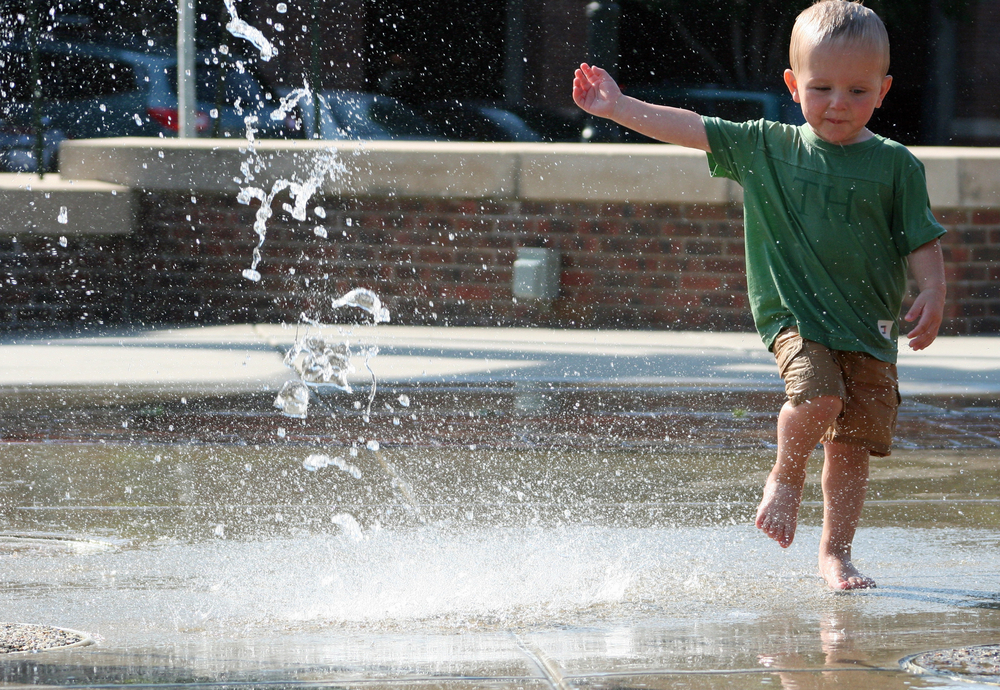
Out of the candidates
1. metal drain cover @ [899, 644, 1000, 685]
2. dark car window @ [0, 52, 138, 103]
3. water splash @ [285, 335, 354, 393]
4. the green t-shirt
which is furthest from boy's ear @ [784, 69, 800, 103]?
dark car window @ [0, 52, 138, 103]

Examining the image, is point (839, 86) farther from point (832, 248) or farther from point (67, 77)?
point (67, 77)

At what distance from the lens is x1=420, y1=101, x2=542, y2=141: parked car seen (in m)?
15.5

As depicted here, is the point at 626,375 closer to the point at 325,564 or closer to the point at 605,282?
the point at 605,282

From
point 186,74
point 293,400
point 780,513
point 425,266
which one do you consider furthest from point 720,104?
point 780,513

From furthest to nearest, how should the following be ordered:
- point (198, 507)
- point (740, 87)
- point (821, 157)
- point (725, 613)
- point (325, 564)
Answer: point (740, 87), point (198, 507), point (325, 564), point (821, 157), point (725, 613)

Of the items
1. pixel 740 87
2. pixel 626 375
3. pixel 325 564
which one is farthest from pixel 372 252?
pixel 740 87

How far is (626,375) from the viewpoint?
7727 mm

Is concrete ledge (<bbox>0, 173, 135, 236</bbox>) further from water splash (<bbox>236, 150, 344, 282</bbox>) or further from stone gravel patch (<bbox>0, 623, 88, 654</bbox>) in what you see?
stone gravel patch (<bbox>0, 623, 88, 654</bbox>)

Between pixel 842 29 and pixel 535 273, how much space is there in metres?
5.94

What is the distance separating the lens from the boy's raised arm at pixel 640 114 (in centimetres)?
387

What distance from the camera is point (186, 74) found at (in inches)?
451

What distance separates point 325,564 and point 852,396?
153cm

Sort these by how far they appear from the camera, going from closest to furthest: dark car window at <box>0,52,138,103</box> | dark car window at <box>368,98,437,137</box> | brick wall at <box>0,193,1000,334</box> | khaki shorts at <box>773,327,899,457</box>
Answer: khaki shorts at <box>773,327,899,457</box>, brick wall at <box>0,193,1000,334</box>, dark car window at <box>368,98,437,137</box>, dark car window at <box>0,52,138,103</box>

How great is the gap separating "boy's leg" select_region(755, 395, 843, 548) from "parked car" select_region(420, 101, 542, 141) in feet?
38.9
